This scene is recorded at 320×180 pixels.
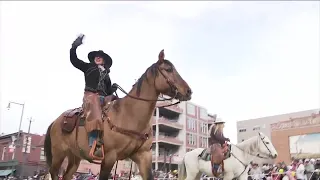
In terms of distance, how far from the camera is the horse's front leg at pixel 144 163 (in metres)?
5.22

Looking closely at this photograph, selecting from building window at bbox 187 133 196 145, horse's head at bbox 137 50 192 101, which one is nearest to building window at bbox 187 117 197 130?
building window at bbox 187 133 196 145

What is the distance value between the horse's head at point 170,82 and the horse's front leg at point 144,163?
1014 mm

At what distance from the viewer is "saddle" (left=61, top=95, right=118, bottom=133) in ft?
19.5

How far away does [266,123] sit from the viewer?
67312 millimetres

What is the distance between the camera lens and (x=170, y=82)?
529 cm

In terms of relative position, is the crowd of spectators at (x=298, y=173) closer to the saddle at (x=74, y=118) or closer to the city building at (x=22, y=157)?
the saddle at (x=74, y=118)

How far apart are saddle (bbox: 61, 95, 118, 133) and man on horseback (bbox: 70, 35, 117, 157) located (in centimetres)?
9

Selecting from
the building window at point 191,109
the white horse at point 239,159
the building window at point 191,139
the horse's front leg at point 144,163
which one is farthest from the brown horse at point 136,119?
the building window at point 191,109

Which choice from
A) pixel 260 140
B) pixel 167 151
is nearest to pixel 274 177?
pixel 260 140

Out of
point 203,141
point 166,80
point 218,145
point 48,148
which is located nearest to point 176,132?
point 203,141

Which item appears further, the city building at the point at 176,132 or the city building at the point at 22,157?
the city building at the point at 176,132

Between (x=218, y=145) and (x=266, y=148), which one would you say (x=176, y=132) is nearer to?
(x=266, y=148)

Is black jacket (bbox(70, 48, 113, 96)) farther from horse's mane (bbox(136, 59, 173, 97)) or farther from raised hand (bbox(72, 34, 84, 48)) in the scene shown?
horse's mane (bbox(136, 59, 173, 97))

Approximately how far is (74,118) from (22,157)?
126 feet
